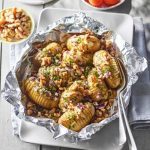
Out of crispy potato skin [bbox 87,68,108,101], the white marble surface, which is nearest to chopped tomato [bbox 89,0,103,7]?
the white marble surface

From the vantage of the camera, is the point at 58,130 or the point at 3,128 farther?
the point at 3,128

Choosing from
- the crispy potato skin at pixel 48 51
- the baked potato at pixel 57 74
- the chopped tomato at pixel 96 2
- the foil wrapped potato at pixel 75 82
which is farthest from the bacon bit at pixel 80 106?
the chopped tomato at pixel 96 2

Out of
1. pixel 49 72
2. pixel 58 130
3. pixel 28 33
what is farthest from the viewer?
pixel 28 33

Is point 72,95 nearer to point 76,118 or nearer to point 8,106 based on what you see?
point 76,118

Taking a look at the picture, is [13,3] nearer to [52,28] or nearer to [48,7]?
[48,7]

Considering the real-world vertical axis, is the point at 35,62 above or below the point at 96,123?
above

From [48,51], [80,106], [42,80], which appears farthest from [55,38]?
[80,106]

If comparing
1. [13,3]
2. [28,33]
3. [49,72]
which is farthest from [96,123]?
[13,3]
